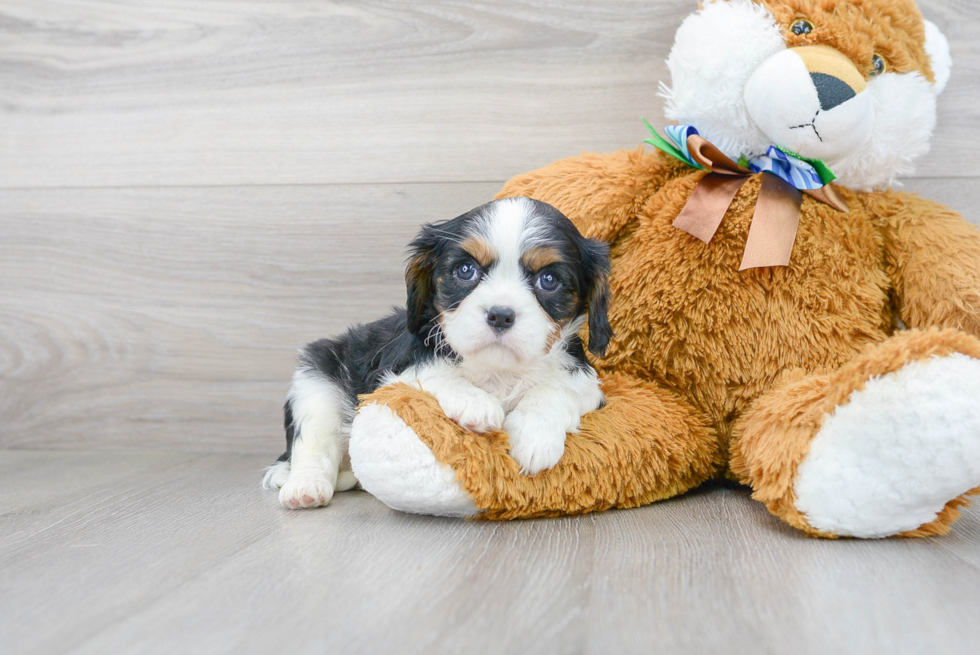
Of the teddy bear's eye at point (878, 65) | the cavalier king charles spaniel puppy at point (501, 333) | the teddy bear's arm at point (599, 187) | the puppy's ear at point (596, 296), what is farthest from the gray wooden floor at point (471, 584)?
the teddy bear's eye at point (878, 65)

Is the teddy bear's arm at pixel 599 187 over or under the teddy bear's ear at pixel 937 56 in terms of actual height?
under

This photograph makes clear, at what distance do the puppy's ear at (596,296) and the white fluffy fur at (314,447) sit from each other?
0.60m

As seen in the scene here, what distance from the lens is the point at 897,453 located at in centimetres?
118

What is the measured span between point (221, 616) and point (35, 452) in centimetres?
164

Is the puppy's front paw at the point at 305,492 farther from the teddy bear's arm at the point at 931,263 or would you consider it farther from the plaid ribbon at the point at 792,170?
the teddy bear's arm at the point at 931,263

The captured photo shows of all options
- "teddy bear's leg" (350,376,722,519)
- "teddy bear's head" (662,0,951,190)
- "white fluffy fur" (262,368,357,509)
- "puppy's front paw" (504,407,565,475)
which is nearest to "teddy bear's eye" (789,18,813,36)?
"teddy bear's head" (662,0,951,190)

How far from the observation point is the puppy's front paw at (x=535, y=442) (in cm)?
137

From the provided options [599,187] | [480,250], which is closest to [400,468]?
[480,250]

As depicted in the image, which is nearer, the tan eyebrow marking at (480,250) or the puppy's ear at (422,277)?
the tan eyebrow marking at (480,250)

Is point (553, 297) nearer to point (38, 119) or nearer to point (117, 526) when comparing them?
point (117, 526)

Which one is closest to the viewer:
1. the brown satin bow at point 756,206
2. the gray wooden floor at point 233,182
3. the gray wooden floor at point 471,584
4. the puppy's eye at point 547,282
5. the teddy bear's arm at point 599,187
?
the gray wooden floor at point 471,584

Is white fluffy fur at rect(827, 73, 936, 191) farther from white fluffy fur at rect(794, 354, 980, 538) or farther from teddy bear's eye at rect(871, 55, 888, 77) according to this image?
white fluffy fur at rect(794, 354, 980, 538)

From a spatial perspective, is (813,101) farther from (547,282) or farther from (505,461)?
(505,461)

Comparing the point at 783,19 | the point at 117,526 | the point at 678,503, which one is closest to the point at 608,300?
the point at 678,503
